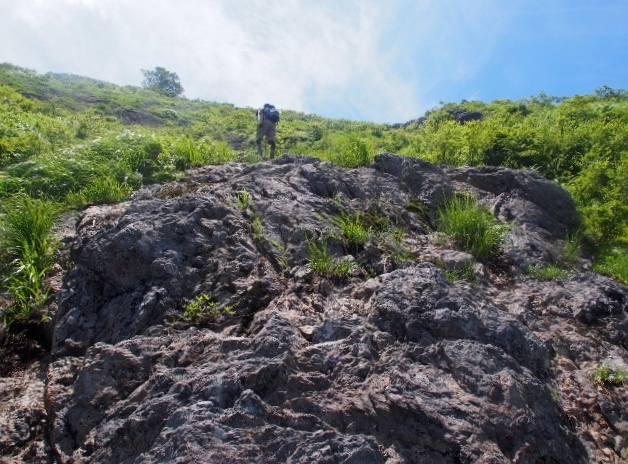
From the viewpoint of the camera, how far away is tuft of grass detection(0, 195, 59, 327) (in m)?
4.69

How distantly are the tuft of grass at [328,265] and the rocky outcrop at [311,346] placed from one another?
0.19ft

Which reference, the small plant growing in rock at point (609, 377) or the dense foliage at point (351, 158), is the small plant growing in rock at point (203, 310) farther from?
the small plant growing in rock at point (609, 377)

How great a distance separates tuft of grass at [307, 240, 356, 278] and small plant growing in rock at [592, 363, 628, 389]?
223cm

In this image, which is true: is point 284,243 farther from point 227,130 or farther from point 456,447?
point 227,130

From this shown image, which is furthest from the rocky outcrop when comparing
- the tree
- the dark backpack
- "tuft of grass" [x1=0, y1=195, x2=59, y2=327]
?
the tree

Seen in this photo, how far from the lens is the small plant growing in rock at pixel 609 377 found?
3998 millimetres

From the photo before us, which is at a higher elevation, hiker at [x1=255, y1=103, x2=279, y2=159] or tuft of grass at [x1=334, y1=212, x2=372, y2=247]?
hiker at [x1=255, y1=103, x2=279, y2=159]

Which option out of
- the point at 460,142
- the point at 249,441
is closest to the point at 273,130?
the point at 460,142

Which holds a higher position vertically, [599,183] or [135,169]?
[599,183]

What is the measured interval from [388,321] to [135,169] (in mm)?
5570

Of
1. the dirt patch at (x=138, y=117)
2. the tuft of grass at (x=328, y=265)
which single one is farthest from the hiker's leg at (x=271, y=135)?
the dirt patch at (x=138, y=117)

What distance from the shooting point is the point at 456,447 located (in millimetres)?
2910

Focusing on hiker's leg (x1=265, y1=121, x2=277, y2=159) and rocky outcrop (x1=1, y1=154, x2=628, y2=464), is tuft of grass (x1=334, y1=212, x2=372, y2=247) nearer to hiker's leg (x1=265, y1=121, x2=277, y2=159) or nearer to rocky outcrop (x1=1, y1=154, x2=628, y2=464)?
rocky outcrop (x1=1, y1=154, x2=628, y2=464)

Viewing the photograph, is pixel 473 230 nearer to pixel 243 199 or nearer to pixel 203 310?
pixel 243 199
